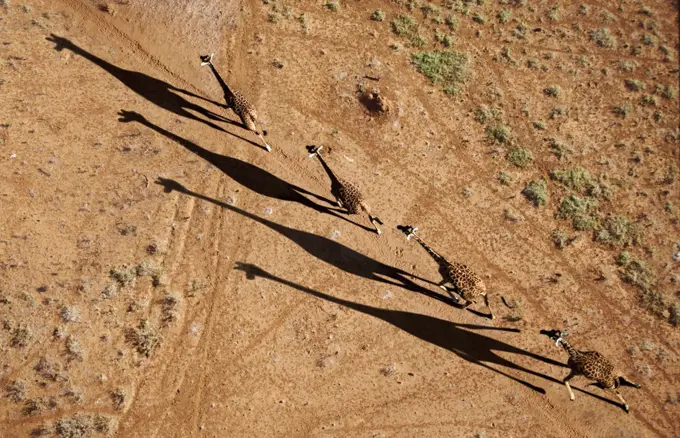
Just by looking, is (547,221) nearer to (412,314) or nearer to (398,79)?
(412,314)

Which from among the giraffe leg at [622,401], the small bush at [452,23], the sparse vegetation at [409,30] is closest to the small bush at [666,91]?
the small bush at [452,23]

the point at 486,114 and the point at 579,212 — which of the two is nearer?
the point at 579,212

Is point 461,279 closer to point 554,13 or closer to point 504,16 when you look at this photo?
point 504,16

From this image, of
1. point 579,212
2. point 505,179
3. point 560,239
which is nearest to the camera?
point 560,239

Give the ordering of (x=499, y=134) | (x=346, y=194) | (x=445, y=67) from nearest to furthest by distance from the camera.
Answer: (x=346, y=194) → (x=499, y=134) → (x=445, y=67)

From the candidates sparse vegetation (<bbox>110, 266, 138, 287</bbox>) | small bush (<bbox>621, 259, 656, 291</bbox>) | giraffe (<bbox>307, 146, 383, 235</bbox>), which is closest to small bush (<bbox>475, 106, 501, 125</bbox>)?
giraffe (<bbox>307, 146, 383, 235</bbox>)

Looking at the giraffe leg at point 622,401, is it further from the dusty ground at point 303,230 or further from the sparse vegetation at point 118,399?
the sparse vegetation at point 118,399

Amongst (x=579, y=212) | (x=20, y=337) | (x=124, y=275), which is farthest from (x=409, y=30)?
(x=20, y=337)
